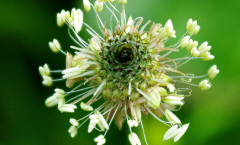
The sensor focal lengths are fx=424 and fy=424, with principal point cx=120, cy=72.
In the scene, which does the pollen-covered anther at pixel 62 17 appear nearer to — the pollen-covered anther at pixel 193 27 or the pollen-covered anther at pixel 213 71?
the pollen-covered anther at pixel 193 27

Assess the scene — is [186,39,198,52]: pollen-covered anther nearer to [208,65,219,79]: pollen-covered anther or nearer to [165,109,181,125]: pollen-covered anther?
[208,65,219,79]: pollen-covered anther

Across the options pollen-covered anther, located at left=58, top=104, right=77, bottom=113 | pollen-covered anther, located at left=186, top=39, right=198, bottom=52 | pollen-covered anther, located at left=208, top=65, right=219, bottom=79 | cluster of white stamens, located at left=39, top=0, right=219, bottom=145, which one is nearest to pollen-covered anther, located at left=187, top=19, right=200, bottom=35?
cluster of white stamens, located at left=39, top=0, right=219, bottom=145

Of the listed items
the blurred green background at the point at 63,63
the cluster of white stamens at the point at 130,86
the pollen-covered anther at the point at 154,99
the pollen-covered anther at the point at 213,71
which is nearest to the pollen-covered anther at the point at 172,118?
the cluster of white stamens at the point at 130,86

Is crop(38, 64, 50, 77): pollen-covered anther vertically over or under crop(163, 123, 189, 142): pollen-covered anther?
over

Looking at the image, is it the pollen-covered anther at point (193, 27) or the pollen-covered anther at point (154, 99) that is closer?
the pollen-covered anther at point (154, 99)

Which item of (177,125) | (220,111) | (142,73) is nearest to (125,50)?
(142,73)
